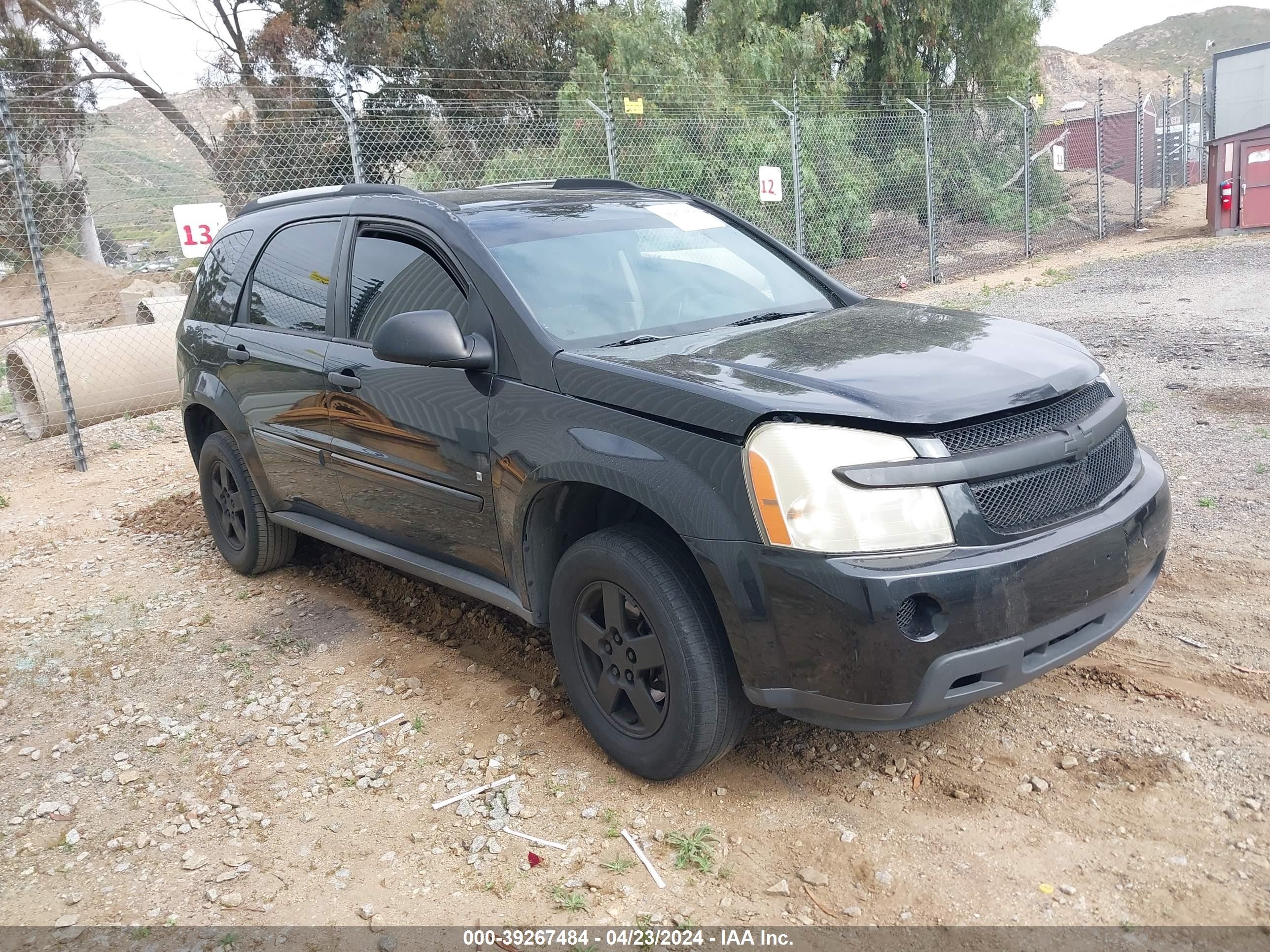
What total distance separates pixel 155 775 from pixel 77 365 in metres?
6.63

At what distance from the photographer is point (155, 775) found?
358 cm

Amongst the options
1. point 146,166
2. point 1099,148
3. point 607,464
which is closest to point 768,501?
point 607,464

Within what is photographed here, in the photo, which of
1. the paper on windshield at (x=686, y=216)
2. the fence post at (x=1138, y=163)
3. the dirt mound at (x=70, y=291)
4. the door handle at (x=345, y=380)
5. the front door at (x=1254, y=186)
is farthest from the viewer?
the dirt mound at (x=70, y=291)

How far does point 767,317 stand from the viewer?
3807 mm

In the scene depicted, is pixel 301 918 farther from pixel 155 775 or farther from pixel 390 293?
pixel 390 293

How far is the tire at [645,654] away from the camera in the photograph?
2.87m

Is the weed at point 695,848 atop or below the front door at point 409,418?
below

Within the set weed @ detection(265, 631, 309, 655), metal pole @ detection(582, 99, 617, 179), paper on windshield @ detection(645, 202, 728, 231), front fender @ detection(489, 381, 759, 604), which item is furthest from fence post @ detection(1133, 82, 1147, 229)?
front fender @ detection(489, 381, 759, 604)

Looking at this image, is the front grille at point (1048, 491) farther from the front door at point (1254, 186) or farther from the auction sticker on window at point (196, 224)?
the front door at point (1254, 186)

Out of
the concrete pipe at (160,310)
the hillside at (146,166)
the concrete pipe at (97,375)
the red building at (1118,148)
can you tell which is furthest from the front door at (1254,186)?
the concrete pipe at (97,375)

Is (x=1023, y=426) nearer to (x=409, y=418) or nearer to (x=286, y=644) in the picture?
(x=409, y=418)

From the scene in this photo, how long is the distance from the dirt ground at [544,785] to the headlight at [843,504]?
881mm

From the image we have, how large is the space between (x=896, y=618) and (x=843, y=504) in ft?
1.01

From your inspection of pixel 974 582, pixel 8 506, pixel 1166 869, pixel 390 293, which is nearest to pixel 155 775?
pixel 390 293
